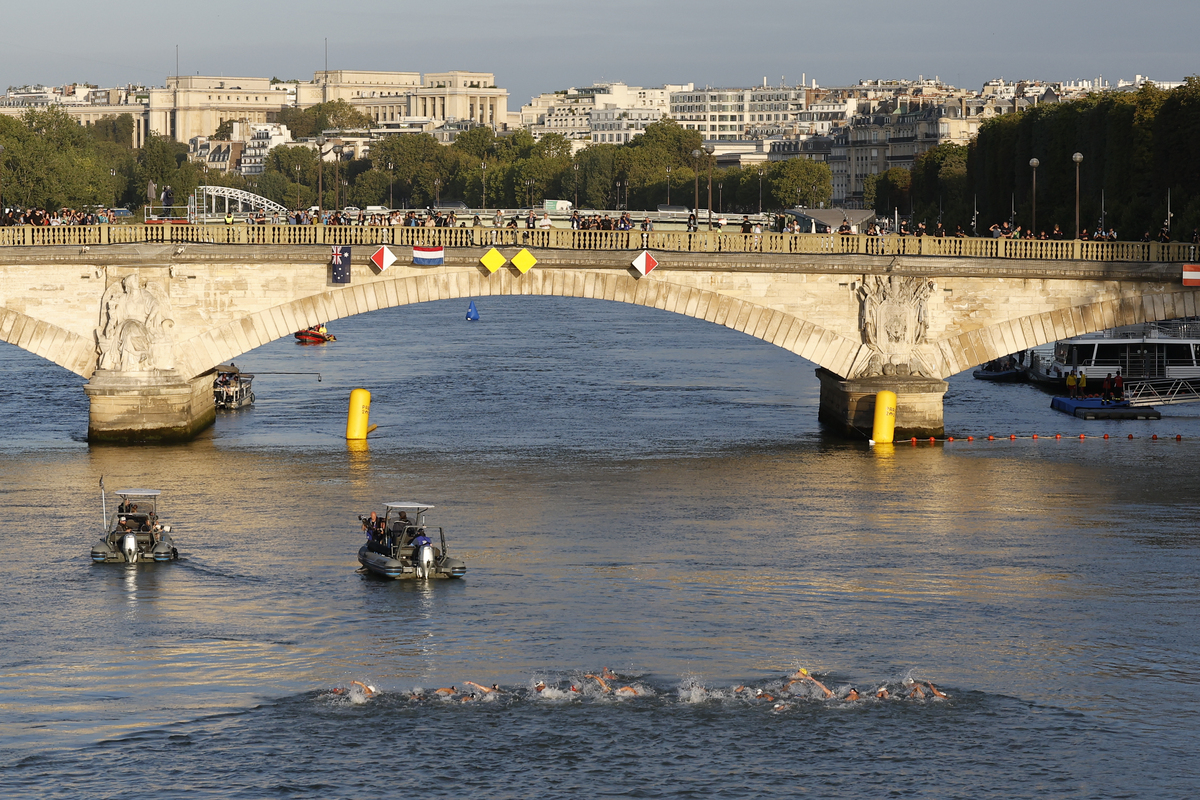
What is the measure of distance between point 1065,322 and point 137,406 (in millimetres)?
31769

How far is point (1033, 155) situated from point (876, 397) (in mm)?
73277

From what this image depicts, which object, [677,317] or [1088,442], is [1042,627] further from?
[677,317]

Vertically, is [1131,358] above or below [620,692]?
above

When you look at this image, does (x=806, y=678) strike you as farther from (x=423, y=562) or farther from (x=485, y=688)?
(x=423, y=562)

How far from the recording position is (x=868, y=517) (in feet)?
163

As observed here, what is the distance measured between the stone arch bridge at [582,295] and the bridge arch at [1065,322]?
0.16ft

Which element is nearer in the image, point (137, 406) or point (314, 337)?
point (137, 406)

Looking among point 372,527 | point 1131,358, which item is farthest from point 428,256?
point 1131,358

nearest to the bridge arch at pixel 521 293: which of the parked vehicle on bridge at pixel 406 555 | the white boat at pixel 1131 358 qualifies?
the parked vehicle on bridge at pixel 406 555

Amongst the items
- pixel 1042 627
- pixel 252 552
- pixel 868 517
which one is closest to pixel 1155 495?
pixel 868 517

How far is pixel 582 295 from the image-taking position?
62.1 meters

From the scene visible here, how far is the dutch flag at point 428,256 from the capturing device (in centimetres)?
6088

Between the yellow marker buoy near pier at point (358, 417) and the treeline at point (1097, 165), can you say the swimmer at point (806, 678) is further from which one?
the treeline at point (1097, 165)

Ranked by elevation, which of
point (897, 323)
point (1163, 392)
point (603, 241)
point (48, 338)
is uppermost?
point (603, 241)
